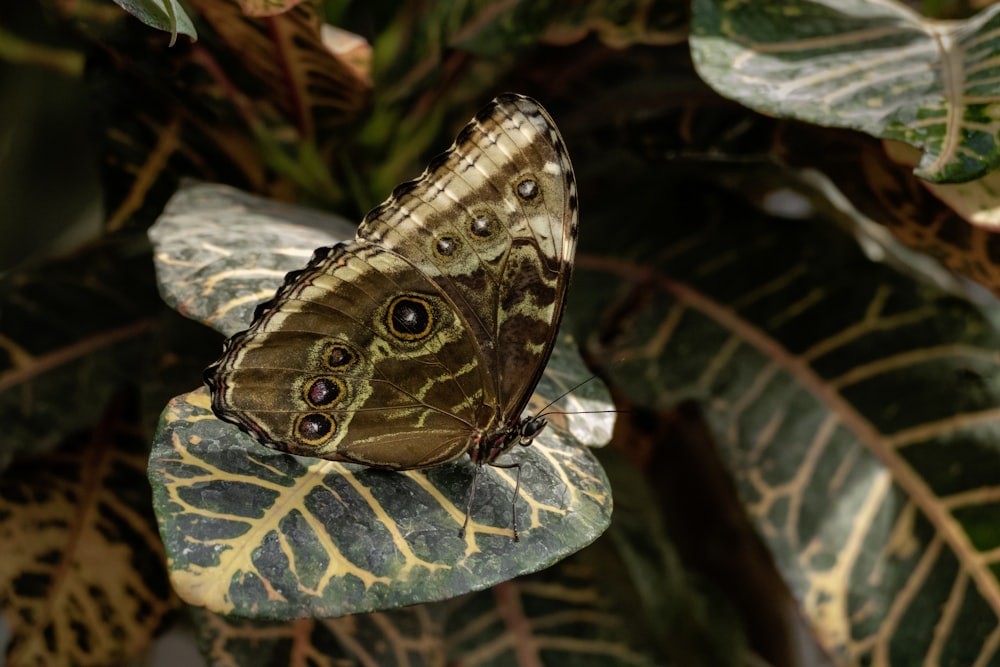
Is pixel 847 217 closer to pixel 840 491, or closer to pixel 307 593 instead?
pixel 840 491

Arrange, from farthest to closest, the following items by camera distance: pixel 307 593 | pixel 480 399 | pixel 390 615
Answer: pixel 390 615 < pixel 480 399 < pixel 307 593

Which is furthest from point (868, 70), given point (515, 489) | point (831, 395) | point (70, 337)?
point (70, 337)

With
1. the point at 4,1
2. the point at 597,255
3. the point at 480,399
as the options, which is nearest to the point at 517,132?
the point at 480,399

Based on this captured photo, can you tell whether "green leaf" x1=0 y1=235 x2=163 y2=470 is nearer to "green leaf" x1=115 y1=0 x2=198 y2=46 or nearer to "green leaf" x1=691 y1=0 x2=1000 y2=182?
"green leaf" x1=115 y1=0 x2=198 y2=46

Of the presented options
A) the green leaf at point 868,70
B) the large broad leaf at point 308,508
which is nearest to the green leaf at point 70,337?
the large broad leaf at point 308,508

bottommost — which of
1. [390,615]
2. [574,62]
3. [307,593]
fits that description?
[390,615]

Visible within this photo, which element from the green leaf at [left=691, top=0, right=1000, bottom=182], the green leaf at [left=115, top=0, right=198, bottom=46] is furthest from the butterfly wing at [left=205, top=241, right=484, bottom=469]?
the green leaf at [left=691, top=0, right=1000, bottom=182]

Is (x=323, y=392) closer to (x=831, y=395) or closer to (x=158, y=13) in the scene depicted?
(x=158, y=13)
